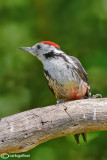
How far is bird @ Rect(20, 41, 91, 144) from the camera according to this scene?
4.83 meters

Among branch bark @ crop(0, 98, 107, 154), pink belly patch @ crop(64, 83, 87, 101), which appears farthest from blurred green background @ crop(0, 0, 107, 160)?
branch bark @ crop(0, 98, 107, 154)

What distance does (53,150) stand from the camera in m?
5.89

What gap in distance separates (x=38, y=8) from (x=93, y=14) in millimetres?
1039

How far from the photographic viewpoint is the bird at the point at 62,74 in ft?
15.9

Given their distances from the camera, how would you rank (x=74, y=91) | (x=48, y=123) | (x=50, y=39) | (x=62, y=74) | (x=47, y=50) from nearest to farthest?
(x=48, y=123), (x=62, y=74), (x=74, y=91), (x=47, y=50), (x=50, y=39)

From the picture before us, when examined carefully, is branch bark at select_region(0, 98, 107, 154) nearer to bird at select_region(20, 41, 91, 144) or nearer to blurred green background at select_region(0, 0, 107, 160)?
bird at select_region(20, 41, 91, 144)

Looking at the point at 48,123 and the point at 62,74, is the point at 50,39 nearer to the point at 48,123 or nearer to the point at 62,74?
the point at 62,74

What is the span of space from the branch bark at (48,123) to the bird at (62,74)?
45cm

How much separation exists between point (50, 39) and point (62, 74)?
169cm

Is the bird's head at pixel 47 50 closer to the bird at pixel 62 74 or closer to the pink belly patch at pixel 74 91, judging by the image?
the bird at pixel 62 74

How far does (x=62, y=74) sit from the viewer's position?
15.8ft

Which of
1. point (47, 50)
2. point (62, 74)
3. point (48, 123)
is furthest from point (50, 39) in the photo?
point (48, 123)

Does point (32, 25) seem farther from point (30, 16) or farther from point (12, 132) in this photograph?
point (12, 132)

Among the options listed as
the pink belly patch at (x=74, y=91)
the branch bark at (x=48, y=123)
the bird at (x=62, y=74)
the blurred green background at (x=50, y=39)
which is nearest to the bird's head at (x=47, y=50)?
the bird at (x=62, y=74)
